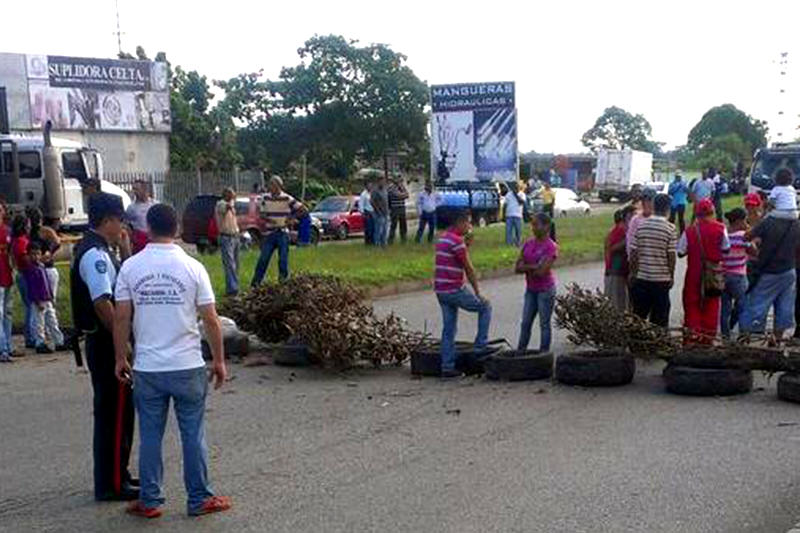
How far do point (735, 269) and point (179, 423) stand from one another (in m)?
7.58

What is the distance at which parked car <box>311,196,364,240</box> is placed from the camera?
33062mm

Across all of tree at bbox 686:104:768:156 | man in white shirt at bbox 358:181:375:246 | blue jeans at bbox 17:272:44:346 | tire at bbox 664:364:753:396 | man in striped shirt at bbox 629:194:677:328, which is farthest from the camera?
tree at bbox 686:104:768:156

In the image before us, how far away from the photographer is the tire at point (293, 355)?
10.7m

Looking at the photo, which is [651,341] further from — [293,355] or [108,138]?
[108,138]

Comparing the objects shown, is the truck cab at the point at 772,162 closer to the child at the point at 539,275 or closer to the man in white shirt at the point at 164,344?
the child at the point at 539,275

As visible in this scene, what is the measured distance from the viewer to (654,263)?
34.9ft

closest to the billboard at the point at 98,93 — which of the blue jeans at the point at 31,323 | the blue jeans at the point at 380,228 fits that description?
the blue jeans at the point at 380,228

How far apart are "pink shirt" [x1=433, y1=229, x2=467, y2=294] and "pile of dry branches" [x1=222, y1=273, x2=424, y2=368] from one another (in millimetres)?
1035

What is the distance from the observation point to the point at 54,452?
7.43 meters

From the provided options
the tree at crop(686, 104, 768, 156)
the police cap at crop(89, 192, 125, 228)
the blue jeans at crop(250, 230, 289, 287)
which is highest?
the tree at crop(686, 104, 768, 156)

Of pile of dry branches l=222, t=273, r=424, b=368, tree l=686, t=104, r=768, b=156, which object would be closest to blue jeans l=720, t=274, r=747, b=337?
pile of dry branches l=222, t=273, r=424, b=368

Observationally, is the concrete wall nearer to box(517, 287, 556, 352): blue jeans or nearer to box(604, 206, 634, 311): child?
A: box(604, 206, 634, 311): child

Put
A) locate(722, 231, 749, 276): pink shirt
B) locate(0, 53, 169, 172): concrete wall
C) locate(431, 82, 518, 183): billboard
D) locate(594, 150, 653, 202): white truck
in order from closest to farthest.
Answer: locate(722, 231, 749, 276): pink shirt
locate(431, 82, 518, 183): billboard
locate(0, 53, 169, 172): concrete wall
locate(594, 150, 653, 202): white truck

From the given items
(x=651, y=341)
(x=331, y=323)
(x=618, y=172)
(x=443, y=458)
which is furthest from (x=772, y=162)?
(x=618, y=172)
